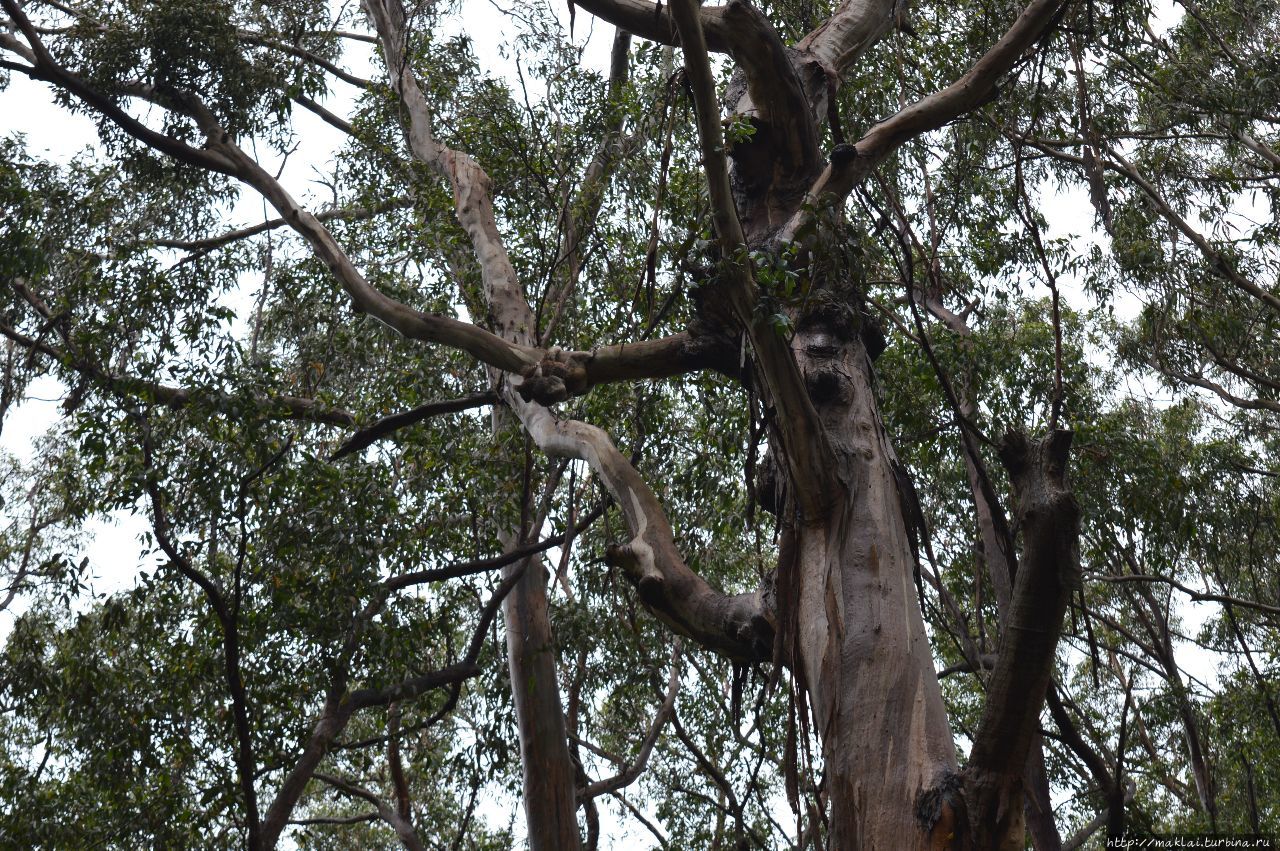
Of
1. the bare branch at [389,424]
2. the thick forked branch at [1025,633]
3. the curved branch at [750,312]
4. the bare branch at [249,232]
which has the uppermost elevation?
the bare branch at [249,232]

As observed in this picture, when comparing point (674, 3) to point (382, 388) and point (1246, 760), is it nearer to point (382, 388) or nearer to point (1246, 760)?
point (382, 388)

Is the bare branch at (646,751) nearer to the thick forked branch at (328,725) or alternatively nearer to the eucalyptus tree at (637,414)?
the eucalyptus tree at (637,414)

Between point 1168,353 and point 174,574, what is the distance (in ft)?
32.7

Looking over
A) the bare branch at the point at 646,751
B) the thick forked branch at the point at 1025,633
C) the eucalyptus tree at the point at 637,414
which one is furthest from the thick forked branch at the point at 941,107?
the bare branch at the point at 646,751

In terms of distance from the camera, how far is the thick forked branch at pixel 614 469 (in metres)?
3.01

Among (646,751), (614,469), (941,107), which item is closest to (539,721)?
(646,751)

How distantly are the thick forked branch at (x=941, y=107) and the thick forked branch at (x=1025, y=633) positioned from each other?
5.06ft

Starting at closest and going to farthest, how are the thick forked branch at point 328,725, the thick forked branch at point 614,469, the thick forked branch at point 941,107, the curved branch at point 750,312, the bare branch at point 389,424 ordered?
the curved branch at point 750,312 < the thick forked branch at point 614,469 < the thick forked branch at point 941,107 < the bare branch at point 389,424 < the thick forked branch at point 328,725

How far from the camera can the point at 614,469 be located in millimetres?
3973

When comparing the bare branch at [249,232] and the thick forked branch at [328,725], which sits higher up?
the bare branch at [249,232]

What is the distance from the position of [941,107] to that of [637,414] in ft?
9.63

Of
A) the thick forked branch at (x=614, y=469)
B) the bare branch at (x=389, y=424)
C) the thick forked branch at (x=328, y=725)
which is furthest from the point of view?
the thick forked branch at (x=328, y=725)

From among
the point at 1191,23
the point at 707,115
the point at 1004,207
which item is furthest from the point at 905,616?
the point at 1191,23

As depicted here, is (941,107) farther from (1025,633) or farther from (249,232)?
(249,232)
